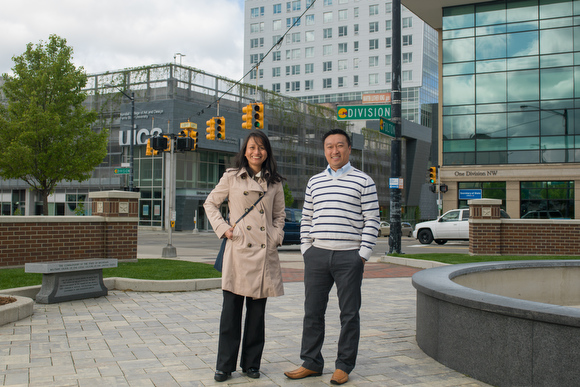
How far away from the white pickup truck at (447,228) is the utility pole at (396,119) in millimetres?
8870

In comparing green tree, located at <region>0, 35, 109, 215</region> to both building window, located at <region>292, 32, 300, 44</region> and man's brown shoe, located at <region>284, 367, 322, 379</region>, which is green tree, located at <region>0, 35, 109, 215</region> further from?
building window, located at <region>292, 32, 300, 44</region>

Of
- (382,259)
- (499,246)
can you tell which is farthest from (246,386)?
(499,246)

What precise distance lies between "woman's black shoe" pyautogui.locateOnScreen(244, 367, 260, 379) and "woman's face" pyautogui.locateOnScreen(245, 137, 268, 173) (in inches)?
63.5

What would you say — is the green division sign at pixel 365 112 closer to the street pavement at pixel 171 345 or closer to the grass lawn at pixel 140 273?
the grass lawn at pixel 140 273

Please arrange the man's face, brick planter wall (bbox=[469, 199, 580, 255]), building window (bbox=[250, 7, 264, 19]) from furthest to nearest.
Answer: building window (bbox=[250, 7, 264, 19])
brick planter wall (bbox=[469, 199, 580, 255])
the man's face

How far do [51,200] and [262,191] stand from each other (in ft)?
156

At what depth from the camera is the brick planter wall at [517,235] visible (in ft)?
49.9

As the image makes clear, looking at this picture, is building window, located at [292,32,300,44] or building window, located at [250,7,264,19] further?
building window, located at [250,7,264,19]

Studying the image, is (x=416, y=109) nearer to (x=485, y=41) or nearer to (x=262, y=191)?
(x=485, y=41)

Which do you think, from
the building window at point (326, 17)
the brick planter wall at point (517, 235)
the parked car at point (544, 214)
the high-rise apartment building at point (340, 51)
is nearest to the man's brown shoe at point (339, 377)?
the brick planter wall at point (517, 235)

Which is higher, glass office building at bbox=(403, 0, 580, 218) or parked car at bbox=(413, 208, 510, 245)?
glass office building at bbox=(403, 0, 580, 218)

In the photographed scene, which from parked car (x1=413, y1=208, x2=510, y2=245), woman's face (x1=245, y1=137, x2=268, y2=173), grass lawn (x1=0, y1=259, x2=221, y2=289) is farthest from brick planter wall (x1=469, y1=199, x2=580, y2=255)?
woman's face (x1=245, y1=137, x2=268, y2=173)

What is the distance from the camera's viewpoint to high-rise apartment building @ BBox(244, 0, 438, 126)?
7106cm

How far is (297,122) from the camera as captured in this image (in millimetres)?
54562
